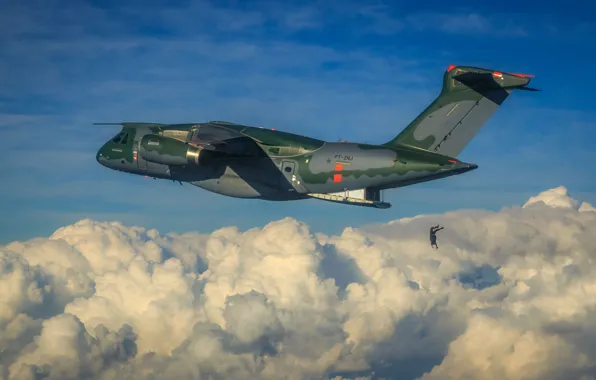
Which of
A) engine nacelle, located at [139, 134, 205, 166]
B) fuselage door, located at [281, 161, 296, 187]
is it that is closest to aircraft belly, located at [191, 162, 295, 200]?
fuselage door, located at [281, 161, 296, 187]

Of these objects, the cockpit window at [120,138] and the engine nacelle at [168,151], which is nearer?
the engine nacelle at [168,151]

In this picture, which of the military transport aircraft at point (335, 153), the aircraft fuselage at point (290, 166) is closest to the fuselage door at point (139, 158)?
the aircraft fuselage at point (290, 166)

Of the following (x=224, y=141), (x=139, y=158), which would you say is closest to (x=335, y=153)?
(x=224, y=141)

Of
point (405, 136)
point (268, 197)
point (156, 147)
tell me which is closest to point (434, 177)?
point (405, 136)

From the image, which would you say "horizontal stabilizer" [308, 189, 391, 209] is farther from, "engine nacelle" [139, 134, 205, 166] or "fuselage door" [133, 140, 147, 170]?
"fuselage door" [133, 140, 147, 170]

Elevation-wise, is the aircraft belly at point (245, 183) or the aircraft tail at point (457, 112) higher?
the aircraft tail at point (457, 112)

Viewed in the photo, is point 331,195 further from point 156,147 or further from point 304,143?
point 156,147

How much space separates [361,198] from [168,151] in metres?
10.2

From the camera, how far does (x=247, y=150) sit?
39.6 meters

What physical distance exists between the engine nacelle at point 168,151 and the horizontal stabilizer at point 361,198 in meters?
7.18

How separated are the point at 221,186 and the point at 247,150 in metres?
2.58

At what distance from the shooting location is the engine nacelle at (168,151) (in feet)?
127

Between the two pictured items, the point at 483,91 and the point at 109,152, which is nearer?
the point at 483,91

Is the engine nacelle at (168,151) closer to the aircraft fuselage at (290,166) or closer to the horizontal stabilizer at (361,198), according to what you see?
the aircraft fuselage at (290,166)
